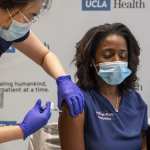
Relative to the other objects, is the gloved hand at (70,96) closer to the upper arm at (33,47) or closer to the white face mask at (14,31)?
the upper arm at (33,47)

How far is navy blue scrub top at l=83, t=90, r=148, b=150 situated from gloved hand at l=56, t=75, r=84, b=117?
5.5 inches

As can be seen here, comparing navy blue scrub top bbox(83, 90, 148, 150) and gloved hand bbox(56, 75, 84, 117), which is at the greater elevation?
gloved hand bbox(56, 75, 84, 117)

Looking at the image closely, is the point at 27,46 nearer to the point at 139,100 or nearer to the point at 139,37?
the point at 139,100

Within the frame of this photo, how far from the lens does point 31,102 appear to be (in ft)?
9.15

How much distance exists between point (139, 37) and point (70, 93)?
114 cm

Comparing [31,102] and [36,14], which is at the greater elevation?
[36,14]

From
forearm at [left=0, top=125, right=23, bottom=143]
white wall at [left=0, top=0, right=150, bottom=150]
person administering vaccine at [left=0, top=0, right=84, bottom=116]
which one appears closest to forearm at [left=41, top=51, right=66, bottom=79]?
person administering vaccine at [left=0, top=0, right=84, bottom=116]

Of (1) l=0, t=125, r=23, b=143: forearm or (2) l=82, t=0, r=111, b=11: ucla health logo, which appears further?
(2) l=82, t=0, r=111, b=11: ucla health logo

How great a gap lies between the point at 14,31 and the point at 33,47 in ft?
0.79

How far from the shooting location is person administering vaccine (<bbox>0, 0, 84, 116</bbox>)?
1.39m

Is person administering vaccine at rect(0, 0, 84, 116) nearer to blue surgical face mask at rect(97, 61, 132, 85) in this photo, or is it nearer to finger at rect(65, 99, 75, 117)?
finger at rect(65, 99, 75, 117)

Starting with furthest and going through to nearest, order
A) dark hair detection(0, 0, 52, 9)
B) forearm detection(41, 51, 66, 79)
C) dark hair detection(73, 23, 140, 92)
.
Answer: dark hair detection(73, 23, 140, 92), forearm detection(41, 51, 66, 79), dark hair detection(0, 0, 52, 9)

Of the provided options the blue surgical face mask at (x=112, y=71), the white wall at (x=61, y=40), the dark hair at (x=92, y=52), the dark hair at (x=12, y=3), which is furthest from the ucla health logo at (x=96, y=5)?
the dark hair at (x=12, y=3)

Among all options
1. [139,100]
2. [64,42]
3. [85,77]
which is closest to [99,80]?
[85,77]
